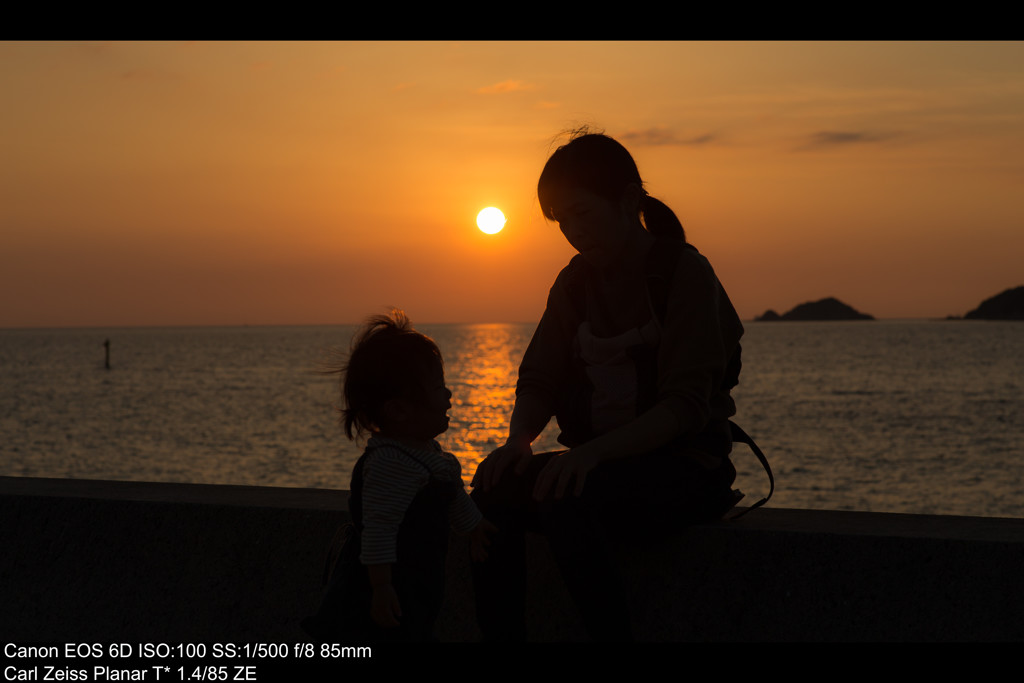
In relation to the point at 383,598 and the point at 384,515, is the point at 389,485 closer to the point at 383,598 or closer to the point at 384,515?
the point at 384,515

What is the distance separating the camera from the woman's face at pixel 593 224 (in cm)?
272

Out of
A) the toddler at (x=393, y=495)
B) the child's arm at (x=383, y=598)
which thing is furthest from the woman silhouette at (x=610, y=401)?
the child's arm at (x=383, y=598)

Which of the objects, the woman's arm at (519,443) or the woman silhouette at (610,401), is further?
the woman's arm at (519,443)

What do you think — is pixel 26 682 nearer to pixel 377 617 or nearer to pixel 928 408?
pixel 377 617

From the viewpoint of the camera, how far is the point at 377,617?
2.41 m

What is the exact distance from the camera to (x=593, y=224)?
108 inches

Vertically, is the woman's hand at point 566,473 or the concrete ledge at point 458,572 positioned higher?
the woman's hand at point 566,473

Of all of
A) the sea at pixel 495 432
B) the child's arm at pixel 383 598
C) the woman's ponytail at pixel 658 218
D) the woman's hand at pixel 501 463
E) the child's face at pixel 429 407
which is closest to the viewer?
the child's arm at pixel 383 598

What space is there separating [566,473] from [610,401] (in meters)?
0.37

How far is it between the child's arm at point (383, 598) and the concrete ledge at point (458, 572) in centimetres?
57

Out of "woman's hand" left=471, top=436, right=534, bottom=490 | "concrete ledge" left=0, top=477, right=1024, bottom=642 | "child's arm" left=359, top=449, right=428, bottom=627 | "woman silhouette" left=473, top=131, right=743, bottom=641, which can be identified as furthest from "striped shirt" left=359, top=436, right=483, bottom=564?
"concrete ledge" left=0, top=477, right=1024, bottom=642

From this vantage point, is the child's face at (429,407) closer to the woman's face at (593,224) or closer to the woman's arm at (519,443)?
the woman's arm at (519,443)
